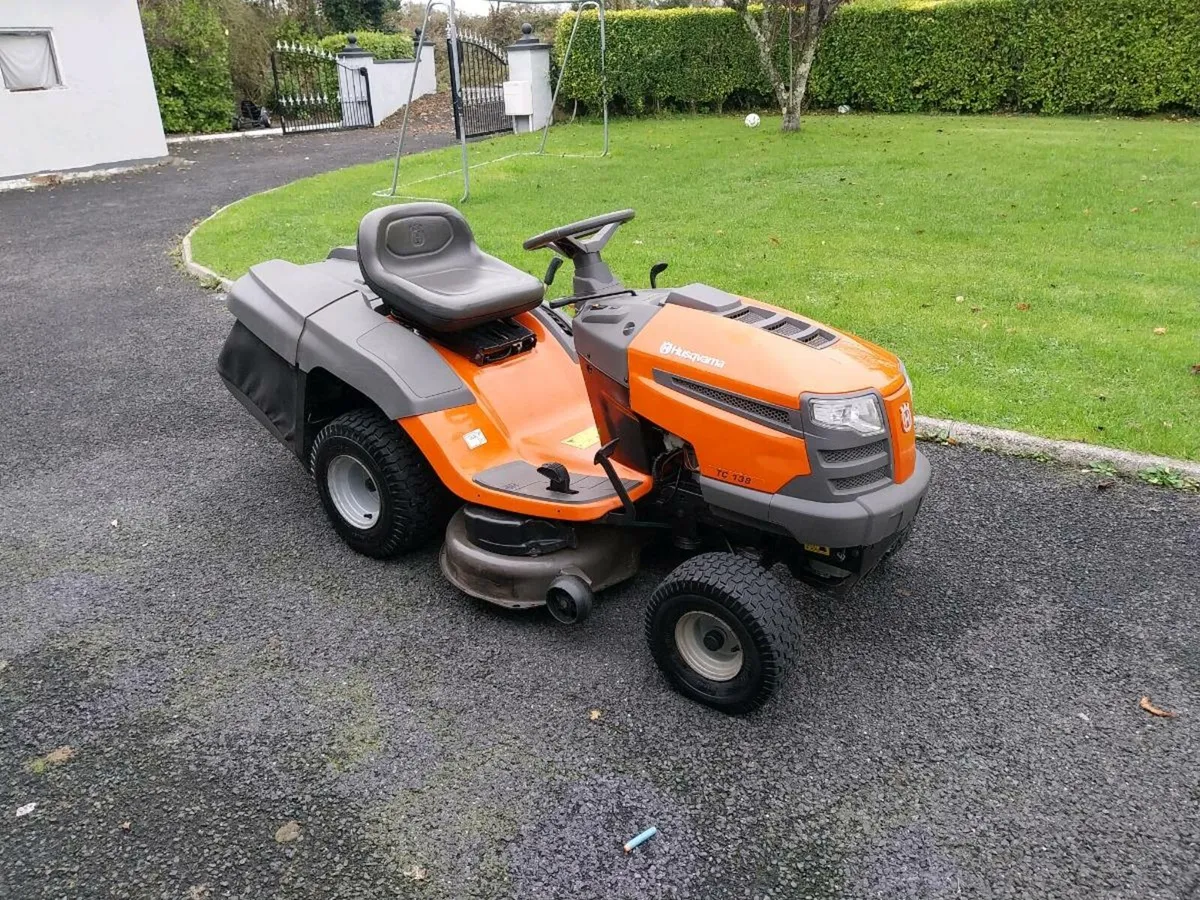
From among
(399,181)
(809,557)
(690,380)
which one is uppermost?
(690,380)

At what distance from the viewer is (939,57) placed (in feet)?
56.4

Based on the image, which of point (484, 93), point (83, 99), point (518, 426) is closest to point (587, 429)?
point (518, 426)

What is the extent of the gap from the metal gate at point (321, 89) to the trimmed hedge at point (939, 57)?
5042mm

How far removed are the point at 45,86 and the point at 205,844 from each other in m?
14.5

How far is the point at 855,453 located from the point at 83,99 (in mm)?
14800

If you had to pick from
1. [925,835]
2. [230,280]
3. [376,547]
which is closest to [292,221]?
[230,280]

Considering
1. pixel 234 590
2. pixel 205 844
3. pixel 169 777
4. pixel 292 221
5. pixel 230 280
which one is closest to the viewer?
pixel 205 844

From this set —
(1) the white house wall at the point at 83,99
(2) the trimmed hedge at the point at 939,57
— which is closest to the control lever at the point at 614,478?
(1) the white house wall at the point at 83,99

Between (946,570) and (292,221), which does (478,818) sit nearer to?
(946,570)

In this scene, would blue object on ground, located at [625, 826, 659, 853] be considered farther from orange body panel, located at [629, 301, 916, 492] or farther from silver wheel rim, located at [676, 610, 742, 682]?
orange body panel, located at [629, 301, 916, 492]

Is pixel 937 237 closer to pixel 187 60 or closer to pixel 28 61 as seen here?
pixel 28 61

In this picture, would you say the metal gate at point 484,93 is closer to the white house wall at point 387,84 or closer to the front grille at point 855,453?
the white house wall at point 387,84

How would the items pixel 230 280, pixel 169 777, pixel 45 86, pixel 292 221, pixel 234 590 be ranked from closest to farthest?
pixel 169 777 < pixel 234 590 < pixel 230 280 < pixel 292 221 < pixel 45 86

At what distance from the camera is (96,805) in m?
2.44
